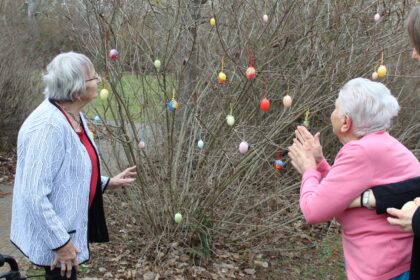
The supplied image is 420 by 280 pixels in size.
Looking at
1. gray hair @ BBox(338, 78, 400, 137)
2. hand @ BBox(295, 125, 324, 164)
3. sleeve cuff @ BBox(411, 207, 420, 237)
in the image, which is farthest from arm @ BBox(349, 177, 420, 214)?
hand @ BBox(295, 125, 324, 164)

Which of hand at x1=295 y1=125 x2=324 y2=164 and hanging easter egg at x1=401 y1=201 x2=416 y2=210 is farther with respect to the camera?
hand at x1=295 y1=125 x2=324 y2=164

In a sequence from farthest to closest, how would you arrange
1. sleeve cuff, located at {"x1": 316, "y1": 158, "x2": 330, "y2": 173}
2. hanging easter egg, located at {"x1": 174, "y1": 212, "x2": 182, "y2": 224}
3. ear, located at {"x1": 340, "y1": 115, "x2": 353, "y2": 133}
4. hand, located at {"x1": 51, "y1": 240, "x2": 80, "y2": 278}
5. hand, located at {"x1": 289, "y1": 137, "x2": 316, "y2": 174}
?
hanging easter egg, located at {"x1": 174, "y1": 212, "x2": 182, "y2": 224}, hand, located at {"x1": 51, "y1": 240, "x2": 80, "y2": 278}, sleeve cuff, located at {"x1": 316, "y1": 158, "x2": 330, "y2": 173}, hand, located at {"x1": 289, "y1": 137, "x2": 316, "y2": 174}, ear, located at {"x1": 340, "y1": 115, "x2": 353, "y2": 133}

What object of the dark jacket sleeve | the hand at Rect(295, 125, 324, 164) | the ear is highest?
the ear

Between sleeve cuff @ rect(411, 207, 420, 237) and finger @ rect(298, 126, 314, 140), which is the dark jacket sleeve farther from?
finger @ rect(298, 126, 314, 140)

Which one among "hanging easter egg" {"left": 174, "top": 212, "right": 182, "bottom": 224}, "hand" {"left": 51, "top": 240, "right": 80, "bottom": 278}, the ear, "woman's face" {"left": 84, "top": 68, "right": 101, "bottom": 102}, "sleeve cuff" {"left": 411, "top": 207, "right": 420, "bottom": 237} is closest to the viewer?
"sleeve cuff" {"left": 411, "top": 207, "right": 420, "bottom": 237}

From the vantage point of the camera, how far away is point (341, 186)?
2041mm

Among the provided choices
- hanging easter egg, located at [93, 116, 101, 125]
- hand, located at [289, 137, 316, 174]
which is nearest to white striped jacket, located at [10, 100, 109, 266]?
hand, located at [289, 137, 316, 174]

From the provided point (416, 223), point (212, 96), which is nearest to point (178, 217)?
point (212, 96)

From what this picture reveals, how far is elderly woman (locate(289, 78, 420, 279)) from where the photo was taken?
2037mm

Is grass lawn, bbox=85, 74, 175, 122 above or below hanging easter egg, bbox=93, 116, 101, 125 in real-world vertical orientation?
above

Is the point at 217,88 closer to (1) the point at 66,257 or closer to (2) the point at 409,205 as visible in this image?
(1) the point at 66,257

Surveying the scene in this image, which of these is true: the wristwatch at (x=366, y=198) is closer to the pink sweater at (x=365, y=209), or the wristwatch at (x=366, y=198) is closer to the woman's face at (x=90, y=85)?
the pink sweater at (x=365, y=209)

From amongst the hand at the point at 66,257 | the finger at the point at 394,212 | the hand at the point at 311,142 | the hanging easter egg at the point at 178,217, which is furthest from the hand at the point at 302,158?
the hanging easter egg at the point at 178,217

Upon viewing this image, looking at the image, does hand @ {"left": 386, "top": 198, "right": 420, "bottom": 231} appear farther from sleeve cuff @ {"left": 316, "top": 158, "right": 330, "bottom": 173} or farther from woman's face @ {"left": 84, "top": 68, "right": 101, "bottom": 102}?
woman's face @ {"left": 84, "top": 68, "right": 101, "bottom": 102}
